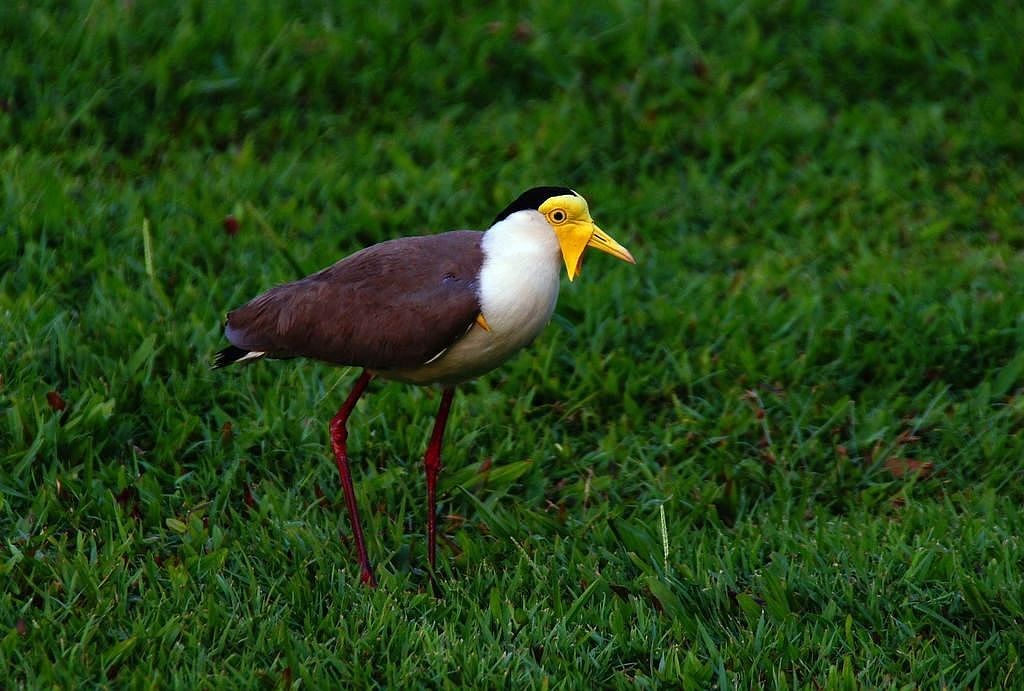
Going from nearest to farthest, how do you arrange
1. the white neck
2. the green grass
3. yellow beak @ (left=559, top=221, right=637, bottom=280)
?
the green grass < the white neck < yellow beak @ (left=559, top=221, right=637, bottom=280)

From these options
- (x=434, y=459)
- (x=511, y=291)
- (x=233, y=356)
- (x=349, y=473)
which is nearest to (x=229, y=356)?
(x=233, y=356)

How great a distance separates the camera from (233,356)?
14.6 ft

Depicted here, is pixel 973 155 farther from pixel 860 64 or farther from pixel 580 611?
pixel 580 611

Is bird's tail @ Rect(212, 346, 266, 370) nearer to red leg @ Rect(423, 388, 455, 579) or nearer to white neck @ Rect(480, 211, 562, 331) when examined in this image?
red leg @ Rect(423, 388, 455, 579)

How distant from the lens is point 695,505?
4.62 metres

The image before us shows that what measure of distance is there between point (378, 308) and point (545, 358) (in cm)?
117

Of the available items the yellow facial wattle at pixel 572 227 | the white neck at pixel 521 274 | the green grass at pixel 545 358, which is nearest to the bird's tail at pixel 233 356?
the green grass at pixel 545 358

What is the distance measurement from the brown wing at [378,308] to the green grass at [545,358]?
0.53 m

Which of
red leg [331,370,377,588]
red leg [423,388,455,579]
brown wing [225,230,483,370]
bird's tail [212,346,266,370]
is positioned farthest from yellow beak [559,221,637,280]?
bird's tail [212,346,266,370]

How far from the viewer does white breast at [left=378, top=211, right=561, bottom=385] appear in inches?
157

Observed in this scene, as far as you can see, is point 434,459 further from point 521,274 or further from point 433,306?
point 521,274

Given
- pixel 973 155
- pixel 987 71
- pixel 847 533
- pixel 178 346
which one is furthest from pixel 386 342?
pixel 987 71

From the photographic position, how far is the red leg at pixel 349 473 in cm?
417

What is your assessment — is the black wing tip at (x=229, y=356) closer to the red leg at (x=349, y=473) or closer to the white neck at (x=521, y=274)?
the red leg at (x=349, y=473)
